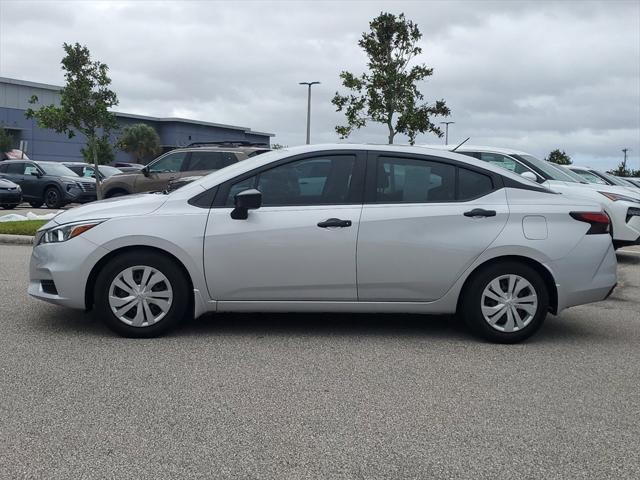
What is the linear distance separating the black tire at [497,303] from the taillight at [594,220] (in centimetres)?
58

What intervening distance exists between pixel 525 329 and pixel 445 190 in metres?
1.27

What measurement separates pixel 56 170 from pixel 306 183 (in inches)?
782

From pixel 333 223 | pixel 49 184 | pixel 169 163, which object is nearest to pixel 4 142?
pixel 49 184

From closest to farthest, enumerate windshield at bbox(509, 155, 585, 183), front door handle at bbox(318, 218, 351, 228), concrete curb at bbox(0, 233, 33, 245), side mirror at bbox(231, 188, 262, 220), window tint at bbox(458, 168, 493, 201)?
side mirror at bbox(231, 188, 262, 220) → front door handle at bbox(318, 218, 351, 228) → window tint at bbox(458, 168, 493, 201) → windshield at bbox(509, 155, 585, 183) → concrete curb at bbox(0, 233, 33, 245)

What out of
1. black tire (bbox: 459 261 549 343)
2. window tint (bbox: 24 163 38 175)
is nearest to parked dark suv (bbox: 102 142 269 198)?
window tint (bbox: 24 163 38 175)

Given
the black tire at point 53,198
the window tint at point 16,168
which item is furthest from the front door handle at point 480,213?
the window tint at point 16,168

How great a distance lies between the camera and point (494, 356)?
5.57m

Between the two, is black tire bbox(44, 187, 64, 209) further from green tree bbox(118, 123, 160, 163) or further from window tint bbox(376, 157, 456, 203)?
green tree bbox(118, 123, 160, 163)

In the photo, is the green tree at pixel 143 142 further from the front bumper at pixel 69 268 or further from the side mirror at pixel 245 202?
the side mirror at pixel 245 202

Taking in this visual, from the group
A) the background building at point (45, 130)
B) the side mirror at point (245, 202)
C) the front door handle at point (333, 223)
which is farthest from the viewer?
the background building at point (45, 130)

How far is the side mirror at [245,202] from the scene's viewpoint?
5.67 meters

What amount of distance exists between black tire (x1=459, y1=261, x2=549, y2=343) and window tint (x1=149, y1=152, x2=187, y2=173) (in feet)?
40.3

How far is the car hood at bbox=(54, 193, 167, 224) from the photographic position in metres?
5.82

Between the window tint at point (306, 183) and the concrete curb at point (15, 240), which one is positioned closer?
the window tint at point (306, 183)
